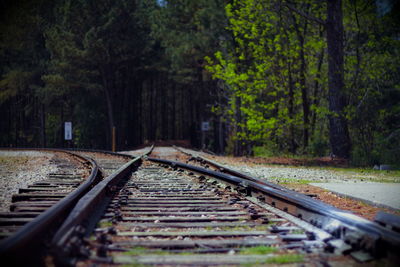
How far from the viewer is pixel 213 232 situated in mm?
3297

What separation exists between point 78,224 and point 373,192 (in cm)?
438

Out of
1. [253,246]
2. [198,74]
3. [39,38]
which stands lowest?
[253,246]

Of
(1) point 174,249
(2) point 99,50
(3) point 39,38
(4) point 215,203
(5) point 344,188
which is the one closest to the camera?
(1) point 174,249

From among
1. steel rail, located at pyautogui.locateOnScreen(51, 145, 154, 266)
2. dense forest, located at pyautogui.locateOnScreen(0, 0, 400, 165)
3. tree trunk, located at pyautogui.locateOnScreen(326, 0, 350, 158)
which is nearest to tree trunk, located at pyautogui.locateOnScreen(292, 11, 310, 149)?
dense forest, located at pyautogui.locateOnScreen(0, 0, 400, 165)

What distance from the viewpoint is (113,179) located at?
19.7 ft

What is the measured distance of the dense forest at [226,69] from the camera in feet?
44.7

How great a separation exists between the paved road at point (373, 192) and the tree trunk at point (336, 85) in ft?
23.2

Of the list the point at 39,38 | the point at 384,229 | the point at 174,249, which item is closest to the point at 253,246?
the point at 174,249

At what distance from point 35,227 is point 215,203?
2.47 metres

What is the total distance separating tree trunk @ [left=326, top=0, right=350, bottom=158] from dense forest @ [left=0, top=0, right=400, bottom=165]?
0.04 m

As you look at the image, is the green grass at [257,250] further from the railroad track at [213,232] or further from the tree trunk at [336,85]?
the tree trunk at [336,85]

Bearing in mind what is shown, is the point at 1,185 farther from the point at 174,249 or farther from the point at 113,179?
the point at 174,249

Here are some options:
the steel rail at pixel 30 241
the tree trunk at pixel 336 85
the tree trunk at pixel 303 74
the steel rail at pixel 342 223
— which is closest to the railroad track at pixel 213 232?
the steel rail at pixel 342 223

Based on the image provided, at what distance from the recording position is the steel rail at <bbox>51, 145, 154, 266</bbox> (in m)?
2.41
